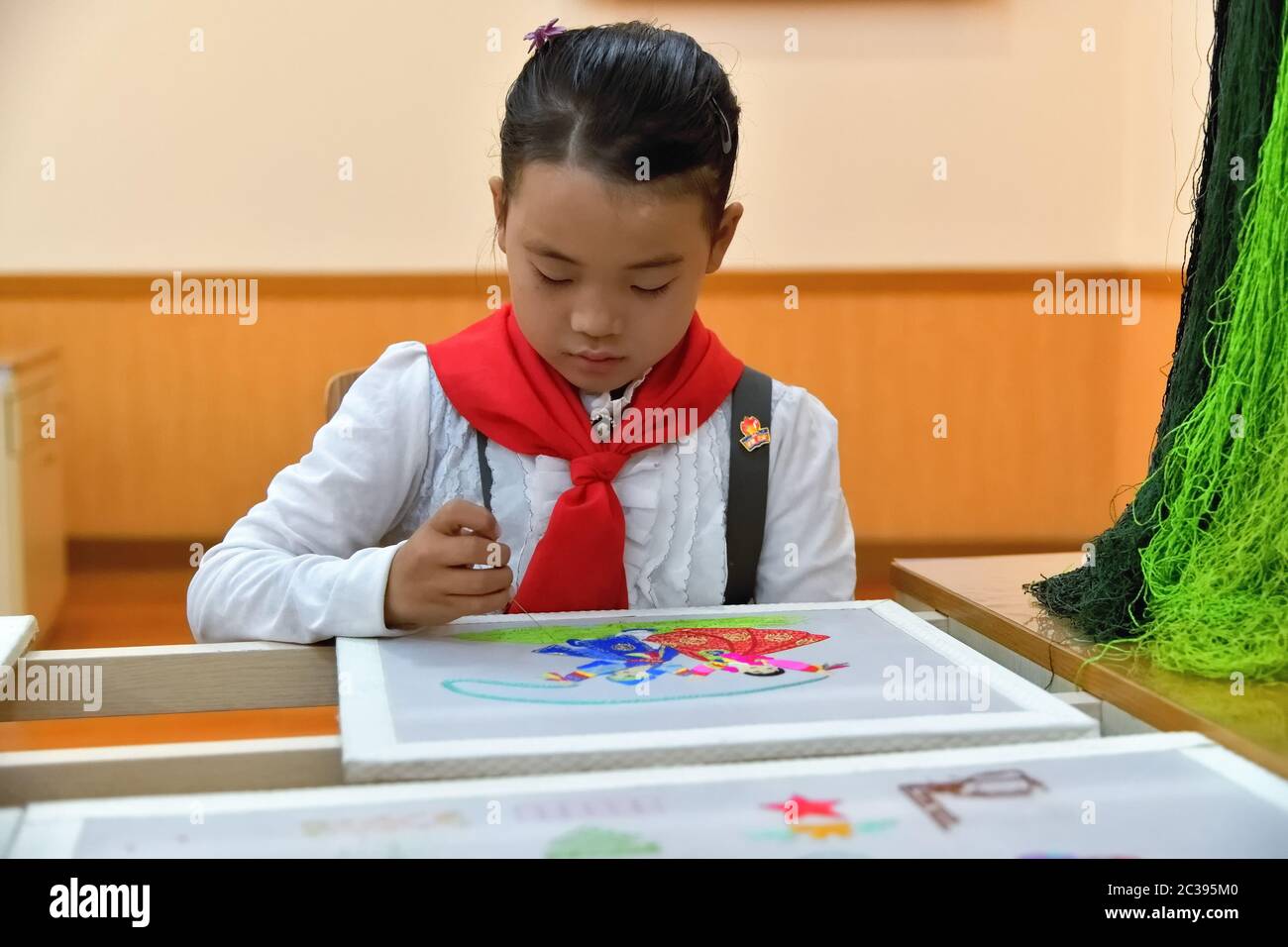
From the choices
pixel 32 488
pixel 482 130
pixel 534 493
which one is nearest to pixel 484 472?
pixel 534 493

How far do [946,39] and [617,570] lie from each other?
9.51 feet

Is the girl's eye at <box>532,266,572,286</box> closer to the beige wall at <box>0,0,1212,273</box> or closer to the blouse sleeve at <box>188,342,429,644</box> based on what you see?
the blouse sleeve at <box>188,342,429,644</box>

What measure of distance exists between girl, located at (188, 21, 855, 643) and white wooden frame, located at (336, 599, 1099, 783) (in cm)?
21

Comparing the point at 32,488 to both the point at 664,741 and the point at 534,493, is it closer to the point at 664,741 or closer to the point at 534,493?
the point at 534,493

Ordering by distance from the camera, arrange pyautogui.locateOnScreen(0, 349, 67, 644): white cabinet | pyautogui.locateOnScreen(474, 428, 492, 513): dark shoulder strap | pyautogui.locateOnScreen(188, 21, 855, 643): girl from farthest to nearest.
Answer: pyautogui.locateOnScreen(0, 349, 67, 644): white cabinet
pyautogui.locateOnScreen(474, 428, 492, 513): dark shoulder strap
pyautogui.locateOnScreen(188, 21, 855, 643): girl

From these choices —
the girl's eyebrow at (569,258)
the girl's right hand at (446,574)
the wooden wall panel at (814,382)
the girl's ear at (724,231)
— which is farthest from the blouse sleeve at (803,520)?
the wooden wall panel at (814,382)

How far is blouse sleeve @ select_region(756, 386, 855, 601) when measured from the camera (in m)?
1.24

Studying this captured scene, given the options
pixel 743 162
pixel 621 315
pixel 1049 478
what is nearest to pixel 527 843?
pixel 621 315

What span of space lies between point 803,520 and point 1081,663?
41cm

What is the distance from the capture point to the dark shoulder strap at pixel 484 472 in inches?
47.2

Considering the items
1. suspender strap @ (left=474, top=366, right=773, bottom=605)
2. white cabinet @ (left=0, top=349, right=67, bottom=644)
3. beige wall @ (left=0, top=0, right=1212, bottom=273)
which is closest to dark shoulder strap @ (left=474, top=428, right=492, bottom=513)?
suspender strap @ (left=474, top=366, right=773, bottom=605)

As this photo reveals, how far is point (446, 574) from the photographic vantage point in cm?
92

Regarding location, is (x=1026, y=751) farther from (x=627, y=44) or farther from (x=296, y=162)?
(x=296, y=162)

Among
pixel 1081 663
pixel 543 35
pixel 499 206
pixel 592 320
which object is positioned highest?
pixel 543 35
